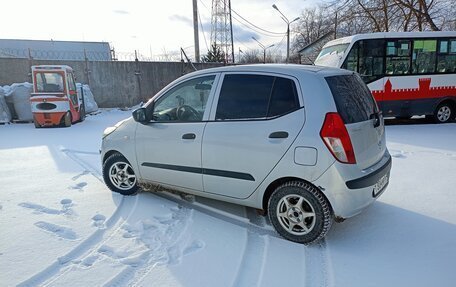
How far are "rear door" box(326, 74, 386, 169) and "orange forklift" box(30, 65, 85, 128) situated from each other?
10932 millimetres

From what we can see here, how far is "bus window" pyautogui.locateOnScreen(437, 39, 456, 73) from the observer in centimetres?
1016

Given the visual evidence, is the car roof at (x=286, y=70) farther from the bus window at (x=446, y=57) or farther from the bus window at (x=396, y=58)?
the bus window at (x=446, y=57)

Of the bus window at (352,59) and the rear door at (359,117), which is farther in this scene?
the bus window at (352,59)

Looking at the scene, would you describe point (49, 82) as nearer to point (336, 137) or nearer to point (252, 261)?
point (252, 261)

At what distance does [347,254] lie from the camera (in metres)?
2.99

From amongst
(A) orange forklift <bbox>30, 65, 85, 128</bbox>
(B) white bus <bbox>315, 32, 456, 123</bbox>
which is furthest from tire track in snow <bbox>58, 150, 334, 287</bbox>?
(A) orange forklift <bbox>30, 65, 85, 128</bbox>

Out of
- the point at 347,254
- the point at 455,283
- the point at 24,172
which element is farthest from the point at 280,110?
the point at 24,172

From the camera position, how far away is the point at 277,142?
311cm

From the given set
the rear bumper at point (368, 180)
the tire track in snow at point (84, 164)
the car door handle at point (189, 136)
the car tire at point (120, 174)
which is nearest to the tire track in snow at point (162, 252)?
the car door handle at point (189, 136)

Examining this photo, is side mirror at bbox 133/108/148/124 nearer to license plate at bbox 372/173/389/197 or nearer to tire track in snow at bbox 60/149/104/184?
tire track in snow at bbox 60/149/104/184

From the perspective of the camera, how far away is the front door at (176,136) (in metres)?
3.66

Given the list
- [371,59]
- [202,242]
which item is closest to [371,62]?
[371,59]

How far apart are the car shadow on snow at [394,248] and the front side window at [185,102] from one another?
2038 millimetres

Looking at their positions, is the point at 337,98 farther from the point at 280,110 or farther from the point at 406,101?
the point at 406,101
